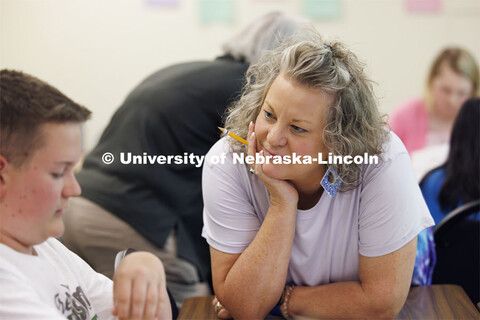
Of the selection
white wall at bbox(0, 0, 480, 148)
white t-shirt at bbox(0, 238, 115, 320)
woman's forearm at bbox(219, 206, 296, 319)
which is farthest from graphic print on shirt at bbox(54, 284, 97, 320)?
white wall at bbox(0, 0, 480, 148)

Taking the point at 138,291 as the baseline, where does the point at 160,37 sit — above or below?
above

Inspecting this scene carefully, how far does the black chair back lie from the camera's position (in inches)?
65.5

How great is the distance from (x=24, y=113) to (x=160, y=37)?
2812mm

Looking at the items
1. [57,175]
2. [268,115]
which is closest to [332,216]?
[268,115]

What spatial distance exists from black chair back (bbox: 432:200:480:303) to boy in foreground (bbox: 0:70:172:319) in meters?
1.15

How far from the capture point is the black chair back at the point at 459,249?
1663 mm

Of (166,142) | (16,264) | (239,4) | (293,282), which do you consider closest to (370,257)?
(293,282)

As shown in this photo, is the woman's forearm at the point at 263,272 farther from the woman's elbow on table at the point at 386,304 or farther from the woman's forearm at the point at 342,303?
the woman's elbow on table at the point at 386,304

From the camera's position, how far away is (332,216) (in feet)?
3.99

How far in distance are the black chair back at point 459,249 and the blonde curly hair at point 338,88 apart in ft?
2.30

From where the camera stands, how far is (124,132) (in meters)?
1.77

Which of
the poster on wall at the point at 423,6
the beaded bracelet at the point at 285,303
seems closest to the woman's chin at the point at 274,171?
the beaded bracelet at the point at 285,303

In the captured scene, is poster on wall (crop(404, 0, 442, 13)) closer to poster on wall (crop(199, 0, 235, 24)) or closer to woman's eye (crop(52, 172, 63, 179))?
poster on wall (crop(199, 0, 235, 24))

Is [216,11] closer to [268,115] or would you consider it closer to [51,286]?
[268,115]
